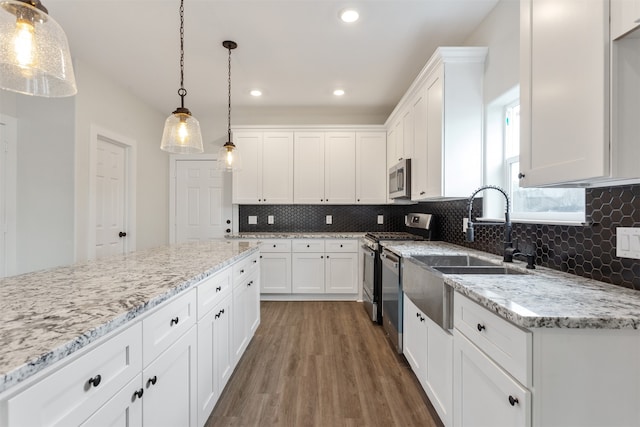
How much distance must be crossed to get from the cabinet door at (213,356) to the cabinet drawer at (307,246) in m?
→ 2.02

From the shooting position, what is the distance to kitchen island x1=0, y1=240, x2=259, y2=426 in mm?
640

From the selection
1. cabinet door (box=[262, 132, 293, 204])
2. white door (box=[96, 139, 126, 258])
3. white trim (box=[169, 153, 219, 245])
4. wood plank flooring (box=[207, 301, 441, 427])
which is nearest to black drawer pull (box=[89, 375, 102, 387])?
wood plank flooring (box=[207, 301, 441, 427])

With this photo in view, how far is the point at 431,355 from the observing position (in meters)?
1.73

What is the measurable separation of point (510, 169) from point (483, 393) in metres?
1.67

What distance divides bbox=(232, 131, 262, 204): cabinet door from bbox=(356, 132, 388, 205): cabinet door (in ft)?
4.66

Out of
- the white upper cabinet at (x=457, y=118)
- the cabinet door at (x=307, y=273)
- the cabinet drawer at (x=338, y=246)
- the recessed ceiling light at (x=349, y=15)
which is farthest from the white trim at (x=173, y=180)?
the white upper cabinet at (x=457, y=118)

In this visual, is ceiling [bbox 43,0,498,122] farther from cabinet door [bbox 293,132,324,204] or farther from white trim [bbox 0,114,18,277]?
white trim [bbox 0,114,18,277]

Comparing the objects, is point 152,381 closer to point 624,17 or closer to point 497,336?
point 497,336

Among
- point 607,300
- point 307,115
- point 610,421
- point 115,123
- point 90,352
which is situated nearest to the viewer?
point 90,352

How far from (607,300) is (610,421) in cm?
38

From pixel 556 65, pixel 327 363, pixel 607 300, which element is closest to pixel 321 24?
pixel 556 65

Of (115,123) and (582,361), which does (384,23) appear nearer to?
(582,361)

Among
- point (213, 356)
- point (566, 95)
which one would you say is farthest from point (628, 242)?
point (213, 356)

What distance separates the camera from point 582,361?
0.90 metres
